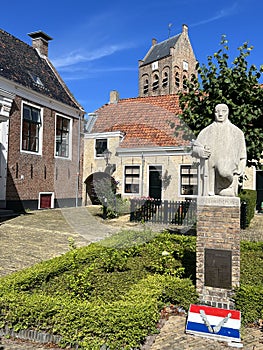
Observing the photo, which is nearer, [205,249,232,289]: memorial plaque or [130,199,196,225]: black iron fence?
[205,249,232,289]: memorial plaque

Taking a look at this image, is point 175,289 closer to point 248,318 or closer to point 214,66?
point 248,318

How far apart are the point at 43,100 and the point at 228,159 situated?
1394 cm

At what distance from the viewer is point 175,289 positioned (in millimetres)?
4777

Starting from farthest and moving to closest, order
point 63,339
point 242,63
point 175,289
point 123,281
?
point 242,63 → point 123,281 → point 175,289 → point 63,339

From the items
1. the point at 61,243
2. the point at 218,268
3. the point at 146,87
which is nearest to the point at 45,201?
the point at 61,243

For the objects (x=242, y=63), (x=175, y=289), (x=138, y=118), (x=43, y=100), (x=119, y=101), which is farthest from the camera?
(x=119, y=101)

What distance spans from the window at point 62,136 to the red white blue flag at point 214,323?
15237 mm

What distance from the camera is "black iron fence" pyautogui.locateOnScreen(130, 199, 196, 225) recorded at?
12.8 metres

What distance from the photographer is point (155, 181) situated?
18141 mm

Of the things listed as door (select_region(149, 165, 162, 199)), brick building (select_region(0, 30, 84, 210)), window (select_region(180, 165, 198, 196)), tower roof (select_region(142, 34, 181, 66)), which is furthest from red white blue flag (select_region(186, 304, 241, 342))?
tower roof (select_region(142, 34, 181, 66))

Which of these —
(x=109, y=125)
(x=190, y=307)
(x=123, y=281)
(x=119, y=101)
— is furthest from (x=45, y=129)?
(x=190, y=307)

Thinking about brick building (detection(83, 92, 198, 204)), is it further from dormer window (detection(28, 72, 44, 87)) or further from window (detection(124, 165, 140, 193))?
dormer window (detection(28, 72, 44, 87))

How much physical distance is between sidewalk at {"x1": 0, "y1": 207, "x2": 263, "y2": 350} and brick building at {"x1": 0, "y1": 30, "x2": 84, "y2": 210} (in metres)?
2.10

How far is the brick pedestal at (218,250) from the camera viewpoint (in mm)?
4660
